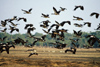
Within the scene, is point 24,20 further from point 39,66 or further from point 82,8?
point 39,66

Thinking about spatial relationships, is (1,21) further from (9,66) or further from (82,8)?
(9,66)

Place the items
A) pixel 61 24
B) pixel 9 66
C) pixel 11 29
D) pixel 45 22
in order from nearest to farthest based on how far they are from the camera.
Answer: pixel 61 24, pixel 11 29, pixel 45 22, pixel 9 66

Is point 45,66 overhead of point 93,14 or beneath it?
beneath

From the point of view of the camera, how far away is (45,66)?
14.4m

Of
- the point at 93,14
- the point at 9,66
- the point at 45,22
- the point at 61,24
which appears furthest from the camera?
the point at 9,66

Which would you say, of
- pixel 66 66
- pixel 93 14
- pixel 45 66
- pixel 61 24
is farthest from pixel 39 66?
pixel 93 14

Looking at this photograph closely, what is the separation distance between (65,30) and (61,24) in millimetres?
452

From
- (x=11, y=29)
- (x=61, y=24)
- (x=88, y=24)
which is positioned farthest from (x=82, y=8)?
(x=11, y=29)

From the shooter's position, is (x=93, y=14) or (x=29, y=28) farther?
(x=29, y=28)

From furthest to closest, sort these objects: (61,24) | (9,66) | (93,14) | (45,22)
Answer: (9,66)
(45,22)
(61,24)
(93,14)

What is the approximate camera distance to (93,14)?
21.5 ft

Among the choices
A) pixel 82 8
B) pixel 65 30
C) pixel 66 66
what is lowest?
pixel 66 66

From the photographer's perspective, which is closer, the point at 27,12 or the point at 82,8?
the point at 82,8

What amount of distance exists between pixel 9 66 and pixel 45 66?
3663mm
